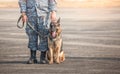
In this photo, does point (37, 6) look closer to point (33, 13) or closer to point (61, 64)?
point (33, 13)

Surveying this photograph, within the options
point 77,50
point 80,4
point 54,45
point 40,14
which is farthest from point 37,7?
point 80,4

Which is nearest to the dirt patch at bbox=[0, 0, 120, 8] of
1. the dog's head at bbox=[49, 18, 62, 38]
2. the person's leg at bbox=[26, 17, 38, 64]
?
the person's leg at bbox=[26, 17, 38, 64]

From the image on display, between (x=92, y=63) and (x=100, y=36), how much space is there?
6468mm

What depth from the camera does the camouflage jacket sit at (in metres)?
12.0

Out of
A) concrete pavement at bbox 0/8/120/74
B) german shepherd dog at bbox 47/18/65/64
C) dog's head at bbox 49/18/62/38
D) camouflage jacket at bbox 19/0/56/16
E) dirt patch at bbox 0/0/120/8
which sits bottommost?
dirt patch at bbox 0/0/120/8

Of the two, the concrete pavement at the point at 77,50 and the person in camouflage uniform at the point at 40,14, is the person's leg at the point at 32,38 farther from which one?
the concrete pavement at the point at 77,50

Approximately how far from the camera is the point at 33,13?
1202 cm

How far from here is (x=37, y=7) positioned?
12.0m

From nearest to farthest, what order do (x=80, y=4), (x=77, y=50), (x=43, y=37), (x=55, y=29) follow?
(x=55, y=29)
(x=43, y=37)
(x=77, y=50)
(x=80, y=4)

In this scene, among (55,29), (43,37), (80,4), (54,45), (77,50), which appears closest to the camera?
(55,29)

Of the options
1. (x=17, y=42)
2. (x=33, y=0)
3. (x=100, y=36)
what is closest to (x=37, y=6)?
(x=33, y=0)

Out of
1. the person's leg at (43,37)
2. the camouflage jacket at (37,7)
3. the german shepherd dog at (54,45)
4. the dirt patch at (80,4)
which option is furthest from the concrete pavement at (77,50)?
the dirt patch at (80,4)

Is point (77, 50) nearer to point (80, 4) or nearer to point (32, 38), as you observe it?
point (32, 38)

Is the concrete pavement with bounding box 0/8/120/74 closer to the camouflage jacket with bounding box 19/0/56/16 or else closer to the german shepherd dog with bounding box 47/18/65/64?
the german shepherd dog with bounding box 47/18/65/64
